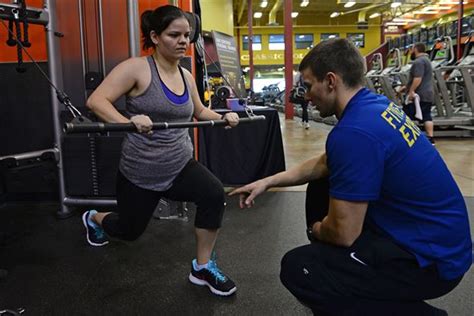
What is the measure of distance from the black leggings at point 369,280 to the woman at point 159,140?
0.76 meters

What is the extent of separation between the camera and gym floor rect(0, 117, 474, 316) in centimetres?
199

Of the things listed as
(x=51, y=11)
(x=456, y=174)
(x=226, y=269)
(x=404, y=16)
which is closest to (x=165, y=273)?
(x=226, y=269)

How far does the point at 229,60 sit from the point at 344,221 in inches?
169

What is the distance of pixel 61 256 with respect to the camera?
2635mm

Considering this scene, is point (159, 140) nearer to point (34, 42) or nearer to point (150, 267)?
point (150, 267)

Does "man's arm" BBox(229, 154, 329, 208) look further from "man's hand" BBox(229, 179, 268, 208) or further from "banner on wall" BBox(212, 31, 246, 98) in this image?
"banner on wall" BBox(212, 31, 246, 98)

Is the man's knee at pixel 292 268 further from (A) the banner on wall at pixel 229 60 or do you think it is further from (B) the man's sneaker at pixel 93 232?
(A) the banner on wall at pixel 229 60

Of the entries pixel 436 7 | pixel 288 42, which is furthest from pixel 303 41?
pixel 288 42

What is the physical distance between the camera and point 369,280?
129 centimetres

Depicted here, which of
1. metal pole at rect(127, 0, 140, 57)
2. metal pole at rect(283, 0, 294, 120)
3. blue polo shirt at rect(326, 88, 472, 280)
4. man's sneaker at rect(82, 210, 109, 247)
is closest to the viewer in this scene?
blue polo shirt at rect(326, 88, 472, 280)

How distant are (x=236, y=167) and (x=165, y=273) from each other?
5.98 feet

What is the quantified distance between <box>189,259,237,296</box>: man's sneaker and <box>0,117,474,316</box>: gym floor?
4 centimetres

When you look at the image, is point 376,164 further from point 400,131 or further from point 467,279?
point 467,279

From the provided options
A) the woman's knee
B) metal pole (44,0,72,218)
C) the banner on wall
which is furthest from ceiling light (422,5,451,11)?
the woman's knee
